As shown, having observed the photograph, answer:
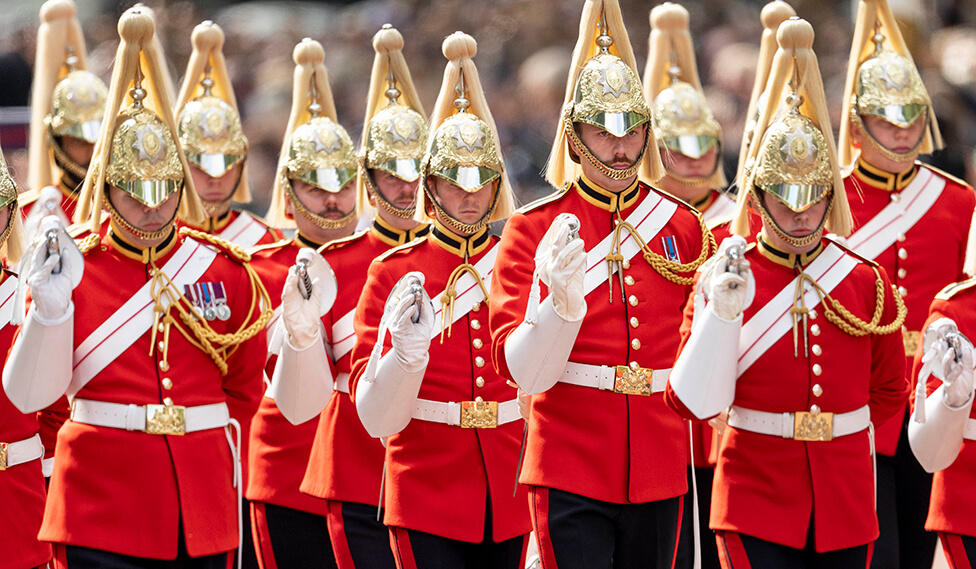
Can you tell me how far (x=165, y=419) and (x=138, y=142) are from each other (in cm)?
97

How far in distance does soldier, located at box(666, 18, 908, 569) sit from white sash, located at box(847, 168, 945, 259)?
60.3 inches

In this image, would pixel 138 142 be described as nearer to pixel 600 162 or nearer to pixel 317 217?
pixel 600 162

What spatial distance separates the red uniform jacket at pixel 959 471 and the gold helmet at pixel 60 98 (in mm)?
4505

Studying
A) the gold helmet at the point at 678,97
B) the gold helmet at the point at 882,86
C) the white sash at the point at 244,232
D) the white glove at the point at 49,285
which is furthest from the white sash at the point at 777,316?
the white sash at the point at 244,232

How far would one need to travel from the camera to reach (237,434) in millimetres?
6383

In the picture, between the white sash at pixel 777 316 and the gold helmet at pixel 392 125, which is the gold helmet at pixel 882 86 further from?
the gold helmet at pixel 392 125

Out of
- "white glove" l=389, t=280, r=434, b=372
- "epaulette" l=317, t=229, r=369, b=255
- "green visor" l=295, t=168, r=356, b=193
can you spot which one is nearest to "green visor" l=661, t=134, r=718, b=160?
"green visor" l=295, t=168, r=356, b=193

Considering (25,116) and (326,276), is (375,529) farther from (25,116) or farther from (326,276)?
(25,116)

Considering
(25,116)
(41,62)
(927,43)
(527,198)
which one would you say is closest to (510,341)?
(41,62)

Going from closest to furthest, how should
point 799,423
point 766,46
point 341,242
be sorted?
point 799,423
point 341,242
point 766,46

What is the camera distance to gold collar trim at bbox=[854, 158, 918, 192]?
7.96 meters

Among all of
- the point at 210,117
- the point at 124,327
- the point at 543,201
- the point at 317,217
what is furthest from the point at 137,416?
the point at 210,117

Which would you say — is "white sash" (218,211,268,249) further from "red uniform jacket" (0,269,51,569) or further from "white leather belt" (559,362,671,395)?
"white leather belt" (559,362,671,395)

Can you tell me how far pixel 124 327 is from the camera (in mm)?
6105
